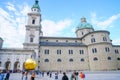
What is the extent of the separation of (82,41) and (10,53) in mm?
31471

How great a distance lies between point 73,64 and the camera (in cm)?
4447

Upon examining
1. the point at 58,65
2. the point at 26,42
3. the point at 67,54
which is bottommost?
the point at 58,65

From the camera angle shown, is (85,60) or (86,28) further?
(86,28)

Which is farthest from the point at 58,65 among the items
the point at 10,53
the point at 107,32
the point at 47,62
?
the point at 107,32

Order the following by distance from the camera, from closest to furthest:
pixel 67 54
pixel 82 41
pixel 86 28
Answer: pixel 67 54 < pixel 82 41 < pixel 86 28

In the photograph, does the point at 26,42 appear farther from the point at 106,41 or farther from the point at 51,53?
the point at 106,41

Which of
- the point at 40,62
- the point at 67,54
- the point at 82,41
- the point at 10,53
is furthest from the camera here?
the point at 82,41

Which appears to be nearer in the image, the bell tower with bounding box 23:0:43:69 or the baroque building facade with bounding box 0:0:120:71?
the baroque building facade with bounding box 0:0:120:71

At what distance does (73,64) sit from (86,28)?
2187 centimetres

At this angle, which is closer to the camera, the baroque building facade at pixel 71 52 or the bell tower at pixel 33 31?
the baroque building facade at pixel 71 52

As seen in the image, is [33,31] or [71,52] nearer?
[33,31]

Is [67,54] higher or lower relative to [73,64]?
higher

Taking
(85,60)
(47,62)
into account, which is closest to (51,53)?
(47,62)

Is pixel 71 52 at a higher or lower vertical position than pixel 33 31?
lower
